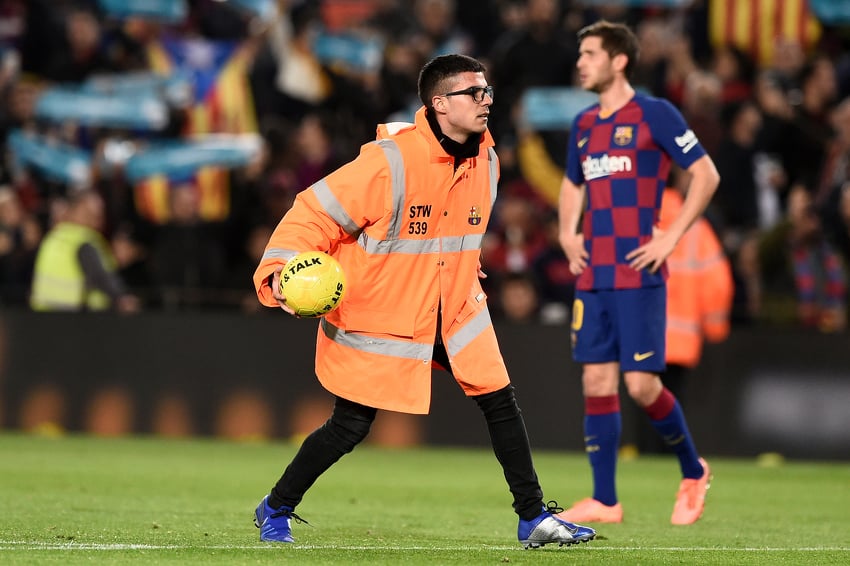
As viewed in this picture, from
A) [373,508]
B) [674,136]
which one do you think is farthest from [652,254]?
[373,508]

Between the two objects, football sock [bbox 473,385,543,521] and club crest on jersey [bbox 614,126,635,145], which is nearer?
football sock [bbox 473,385,543,521]

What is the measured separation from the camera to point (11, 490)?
29.1 ft

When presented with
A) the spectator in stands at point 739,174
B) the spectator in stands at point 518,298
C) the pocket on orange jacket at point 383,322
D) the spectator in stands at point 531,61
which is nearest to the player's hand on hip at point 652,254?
the pocket on orange jacket at point 383,322

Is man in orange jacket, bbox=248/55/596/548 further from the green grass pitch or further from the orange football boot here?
the orange football boot

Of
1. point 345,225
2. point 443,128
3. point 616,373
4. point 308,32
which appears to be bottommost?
point 616,373

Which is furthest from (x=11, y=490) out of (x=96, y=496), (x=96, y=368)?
(x=96, y=368)

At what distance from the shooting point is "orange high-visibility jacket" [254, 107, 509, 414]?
6281 mm

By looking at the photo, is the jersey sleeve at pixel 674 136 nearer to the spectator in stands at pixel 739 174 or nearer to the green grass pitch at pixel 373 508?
the green grass pitch at pixel 373 508

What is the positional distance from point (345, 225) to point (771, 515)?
362 centimetres

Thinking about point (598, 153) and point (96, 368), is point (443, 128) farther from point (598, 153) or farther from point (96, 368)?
point (96, 368)

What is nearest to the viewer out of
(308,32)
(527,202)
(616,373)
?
(616,373)

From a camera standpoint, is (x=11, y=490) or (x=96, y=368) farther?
(x=96, y=368)

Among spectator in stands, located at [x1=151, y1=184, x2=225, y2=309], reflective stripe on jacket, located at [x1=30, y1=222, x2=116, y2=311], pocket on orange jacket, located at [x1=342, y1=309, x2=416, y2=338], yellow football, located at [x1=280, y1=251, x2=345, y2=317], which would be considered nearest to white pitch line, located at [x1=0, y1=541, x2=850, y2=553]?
pocket on orange jacket, located at [x1=342, y1=309, x2=416, y2=338]

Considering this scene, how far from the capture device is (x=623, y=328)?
7.96 metres
